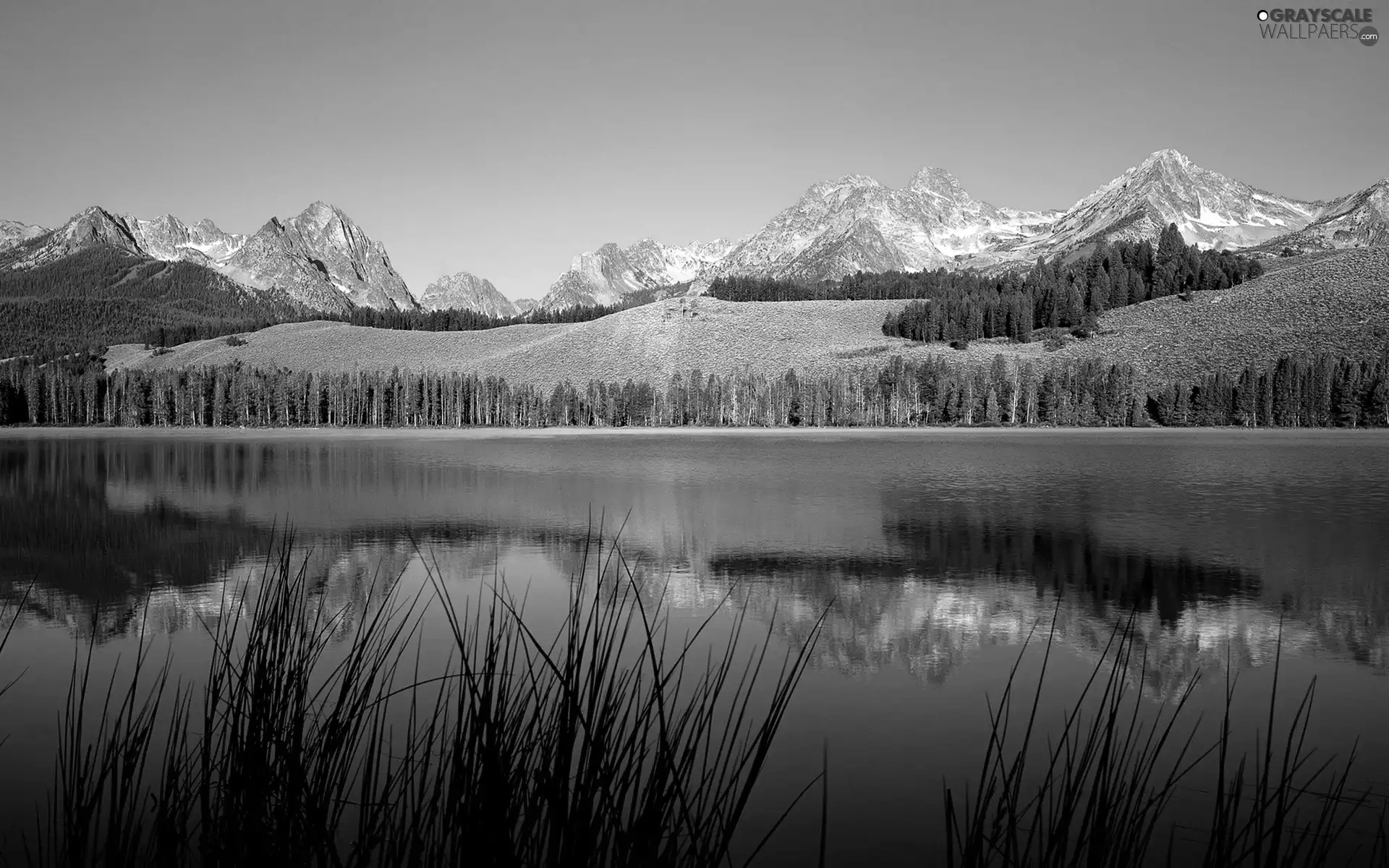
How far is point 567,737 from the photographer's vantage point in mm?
3846

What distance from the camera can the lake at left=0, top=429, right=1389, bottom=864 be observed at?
27.0 feet

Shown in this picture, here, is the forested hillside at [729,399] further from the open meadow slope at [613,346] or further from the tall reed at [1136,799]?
the tall reed at [1136,799]

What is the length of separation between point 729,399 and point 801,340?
1513 inches

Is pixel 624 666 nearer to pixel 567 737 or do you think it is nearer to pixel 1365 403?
pixel 567 737

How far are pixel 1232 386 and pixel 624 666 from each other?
10672 cm

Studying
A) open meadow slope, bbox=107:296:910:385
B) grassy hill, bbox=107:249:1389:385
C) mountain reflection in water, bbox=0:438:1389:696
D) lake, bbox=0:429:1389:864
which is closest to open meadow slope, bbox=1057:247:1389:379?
grassy hill, bbox=107:249:1389:385

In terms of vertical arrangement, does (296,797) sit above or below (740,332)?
below

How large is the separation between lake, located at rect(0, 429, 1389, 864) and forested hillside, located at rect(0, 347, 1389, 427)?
63925 mm

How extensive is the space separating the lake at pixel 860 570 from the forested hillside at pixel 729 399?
6392cm

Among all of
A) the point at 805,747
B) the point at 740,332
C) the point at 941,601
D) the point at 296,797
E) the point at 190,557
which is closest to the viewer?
the point at 296,797

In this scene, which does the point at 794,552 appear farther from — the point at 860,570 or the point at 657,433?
the point at 657,433

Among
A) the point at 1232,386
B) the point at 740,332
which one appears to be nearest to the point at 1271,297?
the point at 1232,386

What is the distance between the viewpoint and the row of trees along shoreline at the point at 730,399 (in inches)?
3789

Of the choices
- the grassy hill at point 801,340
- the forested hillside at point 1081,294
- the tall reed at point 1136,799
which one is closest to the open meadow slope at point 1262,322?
the grassy hill at point 801,340
